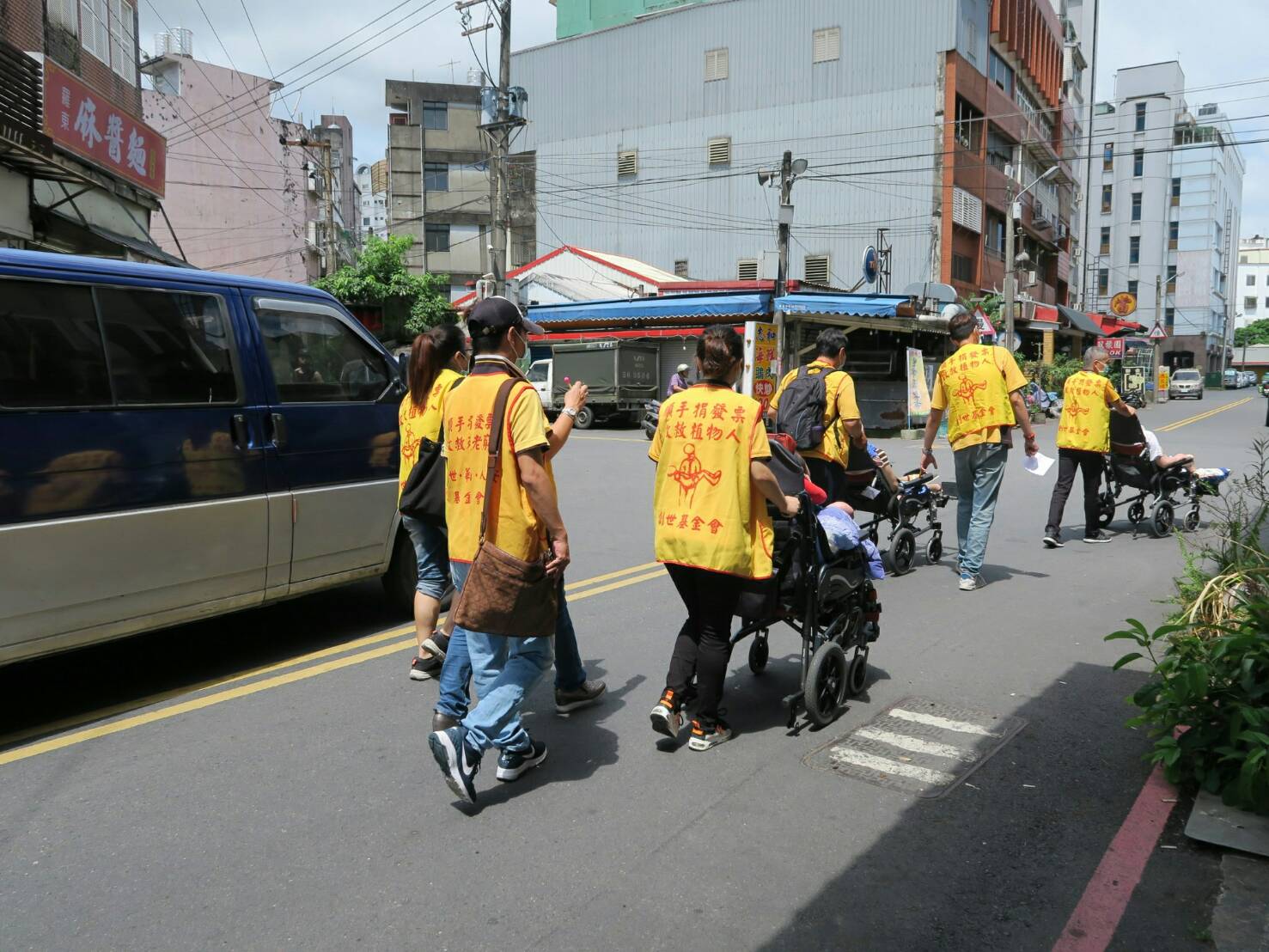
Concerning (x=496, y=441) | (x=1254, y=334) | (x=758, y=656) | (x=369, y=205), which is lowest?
(x=758, y=656)

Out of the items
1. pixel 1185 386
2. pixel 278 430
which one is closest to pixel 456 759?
pixel 278 430

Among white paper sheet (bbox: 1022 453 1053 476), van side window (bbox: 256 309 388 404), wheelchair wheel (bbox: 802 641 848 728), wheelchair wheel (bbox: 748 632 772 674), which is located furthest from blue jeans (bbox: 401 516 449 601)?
white paper sheet (bbox: 1022 453 1053 476)

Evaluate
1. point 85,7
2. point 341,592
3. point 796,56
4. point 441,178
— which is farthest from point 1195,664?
point 441,178

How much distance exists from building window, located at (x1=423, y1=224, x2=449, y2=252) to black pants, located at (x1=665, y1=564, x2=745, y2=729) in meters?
50.9

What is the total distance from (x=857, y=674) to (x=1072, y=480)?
523 cm

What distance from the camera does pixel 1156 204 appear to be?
246ft

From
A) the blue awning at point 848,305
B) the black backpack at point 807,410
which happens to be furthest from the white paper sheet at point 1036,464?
the blue awning at point 848,305

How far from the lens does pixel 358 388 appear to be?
5.82 metres

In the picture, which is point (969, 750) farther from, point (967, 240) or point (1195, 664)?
point (967, 240)

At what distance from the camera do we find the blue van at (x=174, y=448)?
4164 millimetres

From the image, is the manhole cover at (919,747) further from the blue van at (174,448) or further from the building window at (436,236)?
the building window at (436,236)

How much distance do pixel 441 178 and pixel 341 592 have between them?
49.2 metres

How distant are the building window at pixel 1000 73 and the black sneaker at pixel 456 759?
38.6m

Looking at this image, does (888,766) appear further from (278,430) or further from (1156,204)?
(1156,204)
